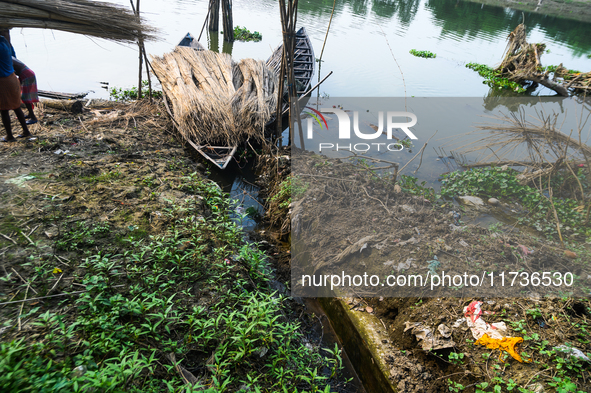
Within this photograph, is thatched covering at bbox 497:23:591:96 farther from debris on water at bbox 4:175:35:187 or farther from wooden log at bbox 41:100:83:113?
debris on water at bbox 4:175:35:187

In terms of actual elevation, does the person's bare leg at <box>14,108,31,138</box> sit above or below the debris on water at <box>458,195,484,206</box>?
above

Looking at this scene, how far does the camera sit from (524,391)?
1791 mm

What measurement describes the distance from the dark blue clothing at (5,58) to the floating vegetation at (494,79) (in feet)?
37.1

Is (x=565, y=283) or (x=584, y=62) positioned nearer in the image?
(x=565, y=283)

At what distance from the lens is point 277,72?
24.4ft

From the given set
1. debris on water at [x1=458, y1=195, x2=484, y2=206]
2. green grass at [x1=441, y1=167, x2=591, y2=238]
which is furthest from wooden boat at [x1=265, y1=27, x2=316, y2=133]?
debris on water at [x1=458, y1=195, x2=484, y2=206]

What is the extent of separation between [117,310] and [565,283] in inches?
137

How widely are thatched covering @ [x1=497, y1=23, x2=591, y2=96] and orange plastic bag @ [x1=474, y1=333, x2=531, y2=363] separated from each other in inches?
380

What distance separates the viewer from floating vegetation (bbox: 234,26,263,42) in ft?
38.2

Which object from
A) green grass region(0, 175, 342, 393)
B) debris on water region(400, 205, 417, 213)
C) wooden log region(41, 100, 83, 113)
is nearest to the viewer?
green grass region(0, 175, 342, 393)

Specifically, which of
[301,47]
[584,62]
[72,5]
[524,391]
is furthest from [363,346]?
[584,62]

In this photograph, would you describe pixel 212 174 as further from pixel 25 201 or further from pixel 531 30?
pixel 531 30

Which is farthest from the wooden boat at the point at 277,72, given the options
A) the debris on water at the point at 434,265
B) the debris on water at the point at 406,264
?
the debris on water at the point at 434,265

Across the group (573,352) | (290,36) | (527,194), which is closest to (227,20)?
(290,36)
